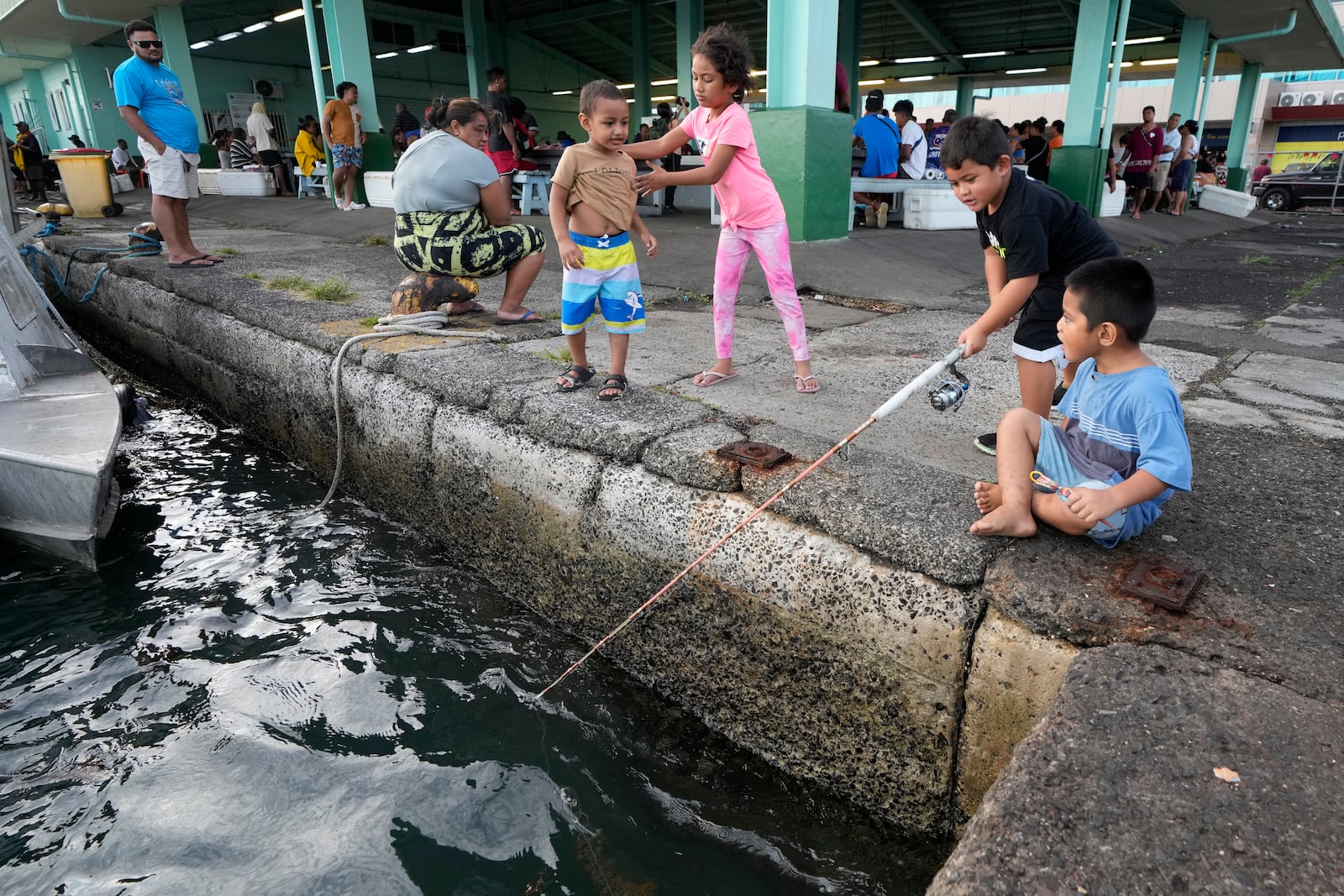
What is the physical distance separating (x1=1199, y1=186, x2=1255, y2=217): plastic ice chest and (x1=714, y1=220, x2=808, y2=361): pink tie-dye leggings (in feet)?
51.2

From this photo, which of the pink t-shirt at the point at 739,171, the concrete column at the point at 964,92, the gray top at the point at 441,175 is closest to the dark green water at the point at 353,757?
the pink t-shirt at the point at 739,171

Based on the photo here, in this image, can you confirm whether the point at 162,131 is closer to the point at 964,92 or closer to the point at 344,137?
the point at 344,137

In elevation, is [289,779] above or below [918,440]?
below

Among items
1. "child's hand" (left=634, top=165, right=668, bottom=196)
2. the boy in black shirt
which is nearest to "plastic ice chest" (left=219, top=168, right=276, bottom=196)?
"child's hand" (left=634, top=165, right=668, bottom=196)

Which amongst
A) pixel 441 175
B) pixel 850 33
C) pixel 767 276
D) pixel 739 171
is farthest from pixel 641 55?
pixel 767 276

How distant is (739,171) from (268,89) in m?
22.9

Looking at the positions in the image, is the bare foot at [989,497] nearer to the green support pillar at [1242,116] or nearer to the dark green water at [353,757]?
the dark green water at [353,757]

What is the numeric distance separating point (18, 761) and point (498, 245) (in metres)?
2.99

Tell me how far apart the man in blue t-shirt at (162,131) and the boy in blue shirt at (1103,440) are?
229 inches

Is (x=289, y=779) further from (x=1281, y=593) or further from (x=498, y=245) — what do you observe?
(x=498, y=245)

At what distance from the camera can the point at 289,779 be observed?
2.14 m

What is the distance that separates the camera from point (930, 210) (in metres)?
7.84

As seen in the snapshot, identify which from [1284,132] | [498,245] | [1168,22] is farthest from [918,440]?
[1284,132]

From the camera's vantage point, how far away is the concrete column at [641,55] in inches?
686
